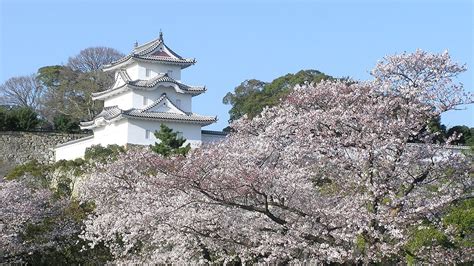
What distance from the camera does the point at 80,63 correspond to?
159 ft

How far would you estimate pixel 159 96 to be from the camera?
3434 cm

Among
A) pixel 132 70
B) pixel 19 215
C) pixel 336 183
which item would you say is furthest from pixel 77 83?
pixel 336 183

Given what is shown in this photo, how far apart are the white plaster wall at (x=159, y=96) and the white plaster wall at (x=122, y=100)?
0.99ft

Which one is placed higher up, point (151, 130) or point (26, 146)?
point (26, 146)

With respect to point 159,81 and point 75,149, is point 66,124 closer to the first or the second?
point 75,149

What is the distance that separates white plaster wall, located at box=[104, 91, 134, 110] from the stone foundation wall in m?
3.65

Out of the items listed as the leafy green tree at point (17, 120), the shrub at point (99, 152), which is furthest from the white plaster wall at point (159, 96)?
the leafy green tree at point (17, 120)

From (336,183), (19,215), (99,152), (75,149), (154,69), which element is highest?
(154,69)

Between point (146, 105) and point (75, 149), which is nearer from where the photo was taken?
point (146, 105)

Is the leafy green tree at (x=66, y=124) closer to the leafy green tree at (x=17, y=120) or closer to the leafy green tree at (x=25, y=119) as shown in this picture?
the leafy green tree at (x=25, y=119)

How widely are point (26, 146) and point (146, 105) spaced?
6893 mm

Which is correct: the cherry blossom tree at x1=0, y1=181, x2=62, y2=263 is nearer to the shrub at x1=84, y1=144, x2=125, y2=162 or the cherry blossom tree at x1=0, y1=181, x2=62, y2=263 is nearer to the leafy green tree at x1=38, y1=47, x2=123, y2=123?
the shrub at x1=84, y1=144, x2=125, y2=162

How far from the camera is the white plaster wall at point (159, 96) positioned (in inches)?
1346

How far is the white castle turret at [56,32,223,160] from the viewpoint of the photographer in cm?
3250
